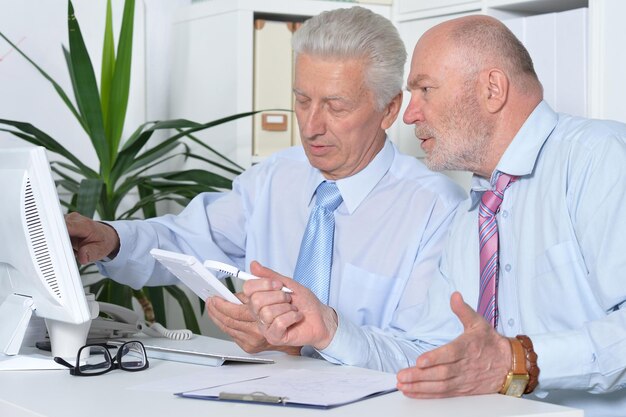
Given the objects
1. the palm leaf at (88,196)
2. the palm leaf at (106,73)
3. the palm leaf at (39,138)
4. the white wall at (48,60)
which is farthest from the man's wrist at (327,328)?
the white wall at (48,60)

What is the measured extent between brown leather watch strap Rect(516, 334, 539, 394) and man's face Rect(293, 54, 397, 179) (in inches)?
32.4

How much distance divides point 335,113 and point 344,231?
276 millimetres

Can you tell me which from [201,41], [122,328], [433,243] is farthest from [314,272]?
[201,41]

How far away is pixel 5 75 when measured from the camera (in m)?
3.09

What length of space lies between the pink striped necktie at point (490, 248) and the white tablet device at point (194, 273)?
1.64 ft

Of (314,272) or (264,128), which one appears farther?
(264,128)

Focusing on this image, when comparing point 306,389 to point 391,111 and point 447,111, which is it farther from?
point 391,111

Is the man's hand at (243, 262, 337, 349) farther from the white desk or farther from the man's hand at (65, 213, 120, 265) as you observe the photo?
the man's hand at (65, 213, 120, 265)

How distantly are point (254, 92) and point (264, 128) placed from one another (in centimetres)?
12

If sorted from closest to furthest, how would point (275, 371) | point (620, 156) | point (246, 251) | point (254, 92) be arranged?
point (275, 371)
point (620, 156)
point (246, 251)
point (254, 92)

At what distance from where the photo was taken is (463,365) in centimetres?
146

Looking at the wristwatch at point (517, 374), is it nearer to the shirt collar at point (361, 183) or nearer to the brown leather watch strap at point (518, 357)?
the brown leather watch strap at point (518, 357)

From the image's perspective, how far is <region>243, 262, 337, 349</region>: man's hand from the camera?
1.64 m

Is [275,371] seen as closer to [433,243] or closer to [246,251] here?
[433,243]
